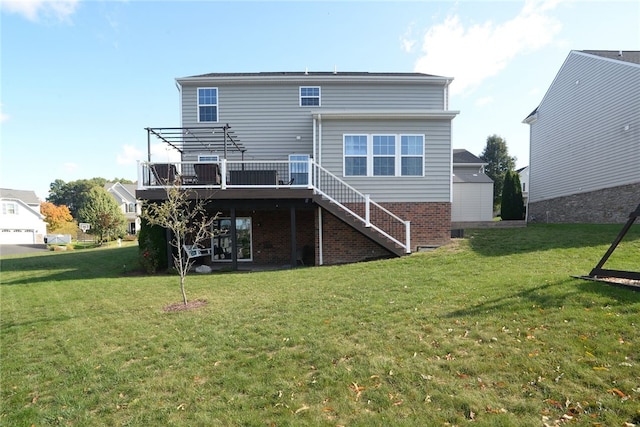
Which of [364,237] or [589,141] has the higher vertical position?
[589,141]

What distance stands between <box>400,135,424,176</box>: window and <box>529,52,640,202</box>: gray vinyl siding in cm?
896

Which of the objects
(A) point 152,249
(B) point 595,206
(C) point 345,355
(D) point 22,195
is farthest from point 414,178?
(D) point 22,195

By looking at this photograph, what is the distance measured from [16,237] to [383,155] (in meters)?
45.8

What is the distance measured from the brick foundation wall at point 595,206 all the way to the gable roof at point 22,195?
52.7m

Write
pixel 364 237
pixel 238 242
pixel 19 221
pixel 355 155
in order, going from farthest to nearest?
pixel 19 221
pixel 238 242
pixel 355 155
pixel 364 237

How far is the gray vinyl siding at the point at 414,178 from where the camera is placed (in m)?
12.2

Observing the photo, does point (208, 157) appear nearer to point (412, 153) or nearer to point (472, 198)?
point (412, 153)

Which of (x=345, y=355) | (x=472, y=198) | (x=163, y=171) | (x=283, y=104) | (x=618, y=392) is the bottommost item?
(x=345, y=355)

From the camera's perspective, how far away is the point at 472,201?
771 inches

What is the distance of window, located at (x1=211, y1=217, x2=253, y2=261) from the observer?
46.1 feet

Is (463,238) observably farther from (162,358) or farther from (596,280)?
(162,358)

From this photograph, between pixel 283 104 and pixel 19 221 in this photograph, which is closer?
pixel 283 104

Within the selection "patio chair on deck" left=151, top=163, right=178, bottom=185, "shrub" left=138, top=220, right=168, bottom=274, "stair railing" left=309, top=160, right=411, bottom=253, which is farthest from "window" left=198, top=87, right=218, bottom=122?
"stair railing" left=309, top=160, right=411, bottom=253

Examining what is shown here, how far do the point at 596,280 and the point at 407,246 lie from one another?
5.36 meters
